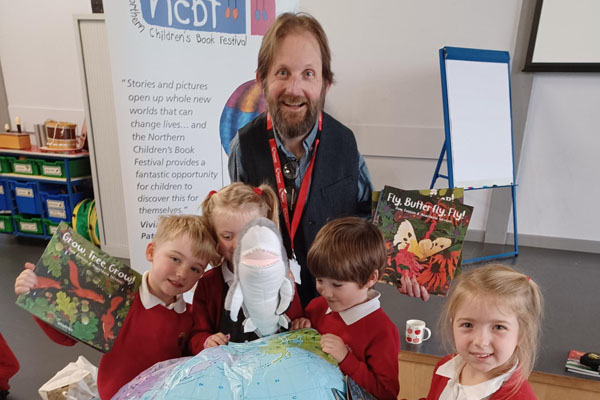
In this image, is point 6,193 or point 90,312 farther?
point 6,193

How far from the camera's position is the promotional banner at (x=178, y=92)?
1.68m

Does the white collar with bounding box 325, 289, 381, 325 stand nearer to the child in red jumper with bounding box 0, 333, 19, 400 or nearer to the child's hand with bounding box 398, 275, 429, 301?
the child's hand with bounding box 398, 275, 429, 301

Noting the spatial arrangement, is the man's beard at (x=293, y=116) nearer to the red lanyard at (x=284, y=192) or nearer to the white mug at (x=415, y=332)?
the red lanyard at (x=284, y=192)

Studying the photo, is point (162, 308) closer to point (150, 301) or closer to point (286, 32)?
point (150, 301)

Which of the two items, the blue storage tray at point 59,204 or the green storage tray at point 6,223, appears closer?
the blue storage tray at point 59,204

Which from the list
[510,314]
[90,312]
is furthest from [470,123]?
[90,312]

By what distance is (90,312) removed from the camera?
909 millimetres

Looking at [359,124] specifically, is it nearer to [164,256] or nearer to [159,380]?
[164,256]

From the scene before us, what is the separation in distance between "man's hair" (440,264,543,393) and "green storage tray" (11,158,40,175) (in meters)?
3.85

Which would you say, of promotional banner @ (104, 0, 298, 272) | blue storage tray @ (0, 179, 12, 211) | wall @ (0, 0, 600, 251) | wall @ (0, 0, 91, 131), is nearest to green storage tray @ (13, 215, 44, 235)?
blue storage tray @ (0, 179, 12, 211)

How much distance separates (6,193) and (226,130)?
291 centimetres

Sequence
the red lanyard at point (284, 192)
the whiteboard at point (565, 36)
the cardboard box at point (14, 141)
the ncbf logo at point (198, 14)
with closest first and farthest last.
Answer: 1. the red lanyard at point (284, 192)
2. the ncbf logo at point (198, 14)
3. the whiteboard at point (565, 36)
4. the cardboard box at point (14, 141)

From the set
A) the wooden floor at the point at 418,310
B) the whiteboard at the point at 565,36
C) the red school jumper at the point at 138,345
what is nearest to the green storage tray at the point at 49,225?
the wooden floor at the point at 418,310

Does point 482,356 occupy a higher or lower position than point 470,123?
lower
